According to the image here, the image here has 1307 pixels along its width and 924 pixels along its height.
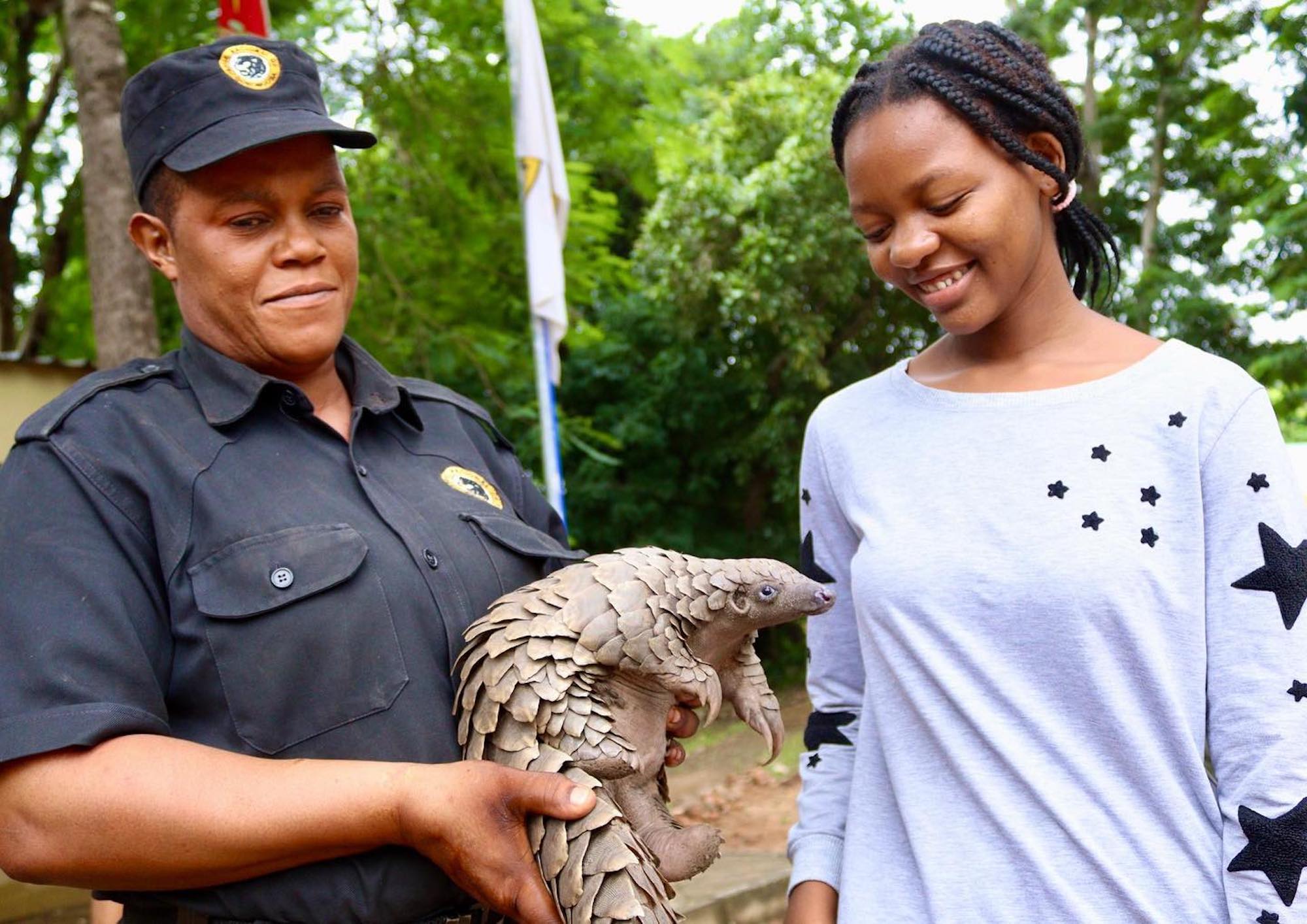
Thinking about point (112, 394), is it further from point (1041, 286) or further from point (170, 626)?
point (1041, 286)

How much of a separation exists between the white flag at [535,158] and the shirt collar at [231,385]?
4482 millimetres

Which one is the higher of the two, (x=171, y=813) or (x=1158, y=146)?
(x=1158, y=146)

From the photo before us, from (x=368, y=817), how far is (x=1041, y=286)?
1.41 meters

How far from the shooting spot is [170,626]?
158 cm

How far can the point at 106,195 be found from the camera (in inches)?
188

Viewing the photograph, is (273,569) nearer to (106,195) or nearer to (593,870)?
(593,870)

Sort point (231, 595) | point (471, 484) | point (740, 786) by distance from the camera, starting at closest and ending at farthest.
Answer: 1. point (231, 595)
2. point (471, 484)
3. point (740, 786)

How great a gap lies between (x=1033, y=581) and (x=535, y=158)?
210 inches

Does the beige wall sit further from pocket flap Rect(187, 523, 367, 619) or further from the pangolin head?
the pangolin head

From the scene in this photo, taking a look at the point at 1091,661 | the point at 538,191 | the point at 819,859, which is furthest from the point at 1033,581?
the point at 538,191

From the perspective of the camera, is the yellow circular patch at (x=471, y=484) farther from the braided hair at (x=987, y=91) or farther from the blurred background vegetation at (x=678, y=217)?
the blurred background vegetation at (x=678, y=217)

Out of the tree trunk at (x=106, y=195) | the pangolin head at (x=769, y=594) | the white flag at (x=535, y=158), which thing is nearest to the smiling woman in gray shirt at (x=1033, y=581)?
the pangolin head at (x=769, y=594)

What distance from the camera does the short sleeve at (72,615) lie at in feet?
4.68

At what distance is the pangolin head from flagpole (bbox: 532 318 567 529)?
432 centimetres
